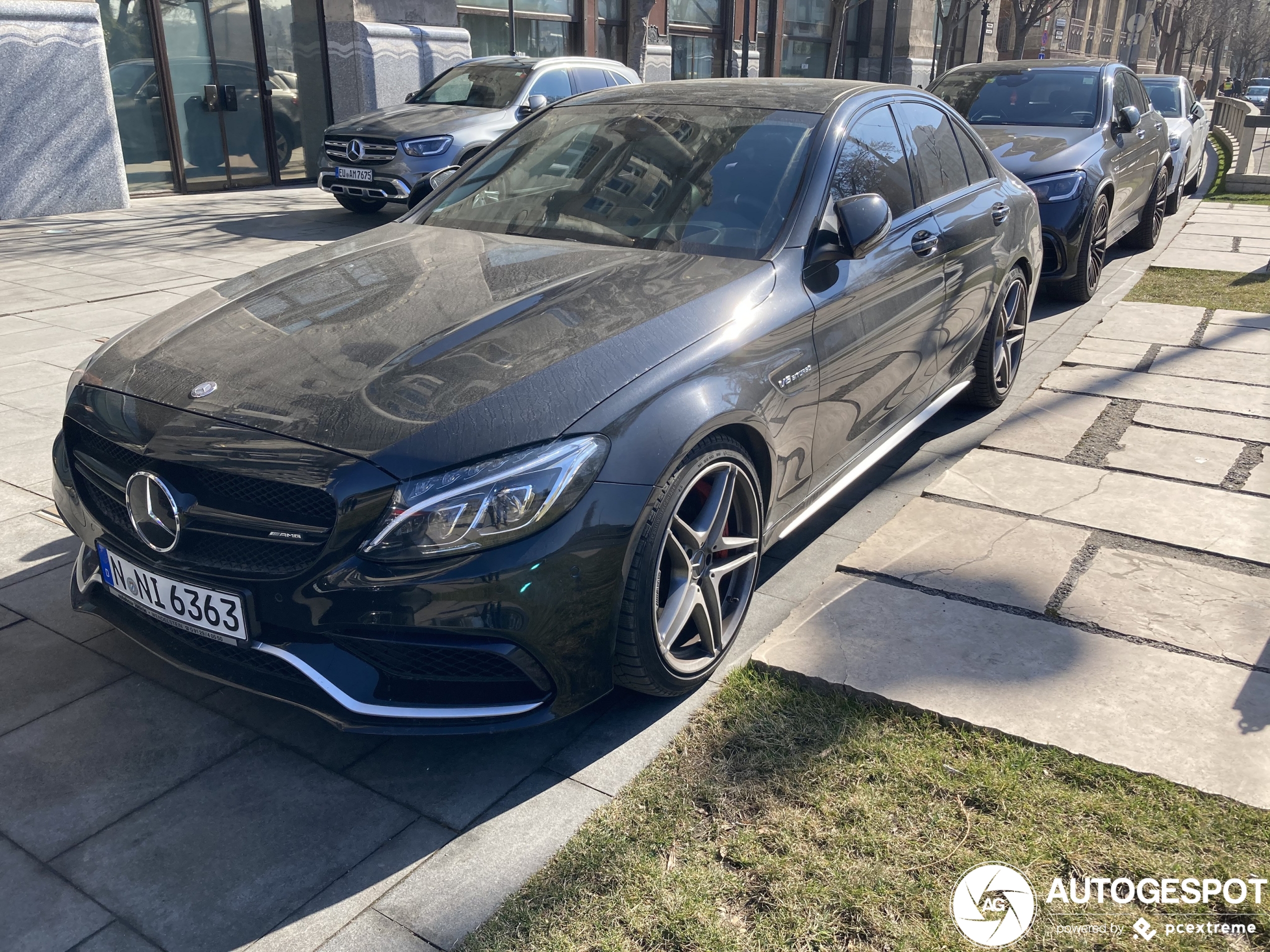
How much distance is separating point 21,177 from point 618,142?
9916 millimetres

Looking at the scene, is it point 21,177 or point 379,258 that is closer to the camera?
point 379,258

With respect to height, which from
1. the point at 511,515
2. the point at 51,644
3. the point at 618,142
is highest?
the point at 618,142

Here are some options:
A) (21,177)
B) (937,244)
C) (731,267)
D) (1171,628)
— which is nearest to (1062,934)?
(1171,628)

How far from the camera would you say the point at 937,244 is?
418cm

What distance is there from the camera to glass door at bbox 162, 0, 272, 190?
13156mm

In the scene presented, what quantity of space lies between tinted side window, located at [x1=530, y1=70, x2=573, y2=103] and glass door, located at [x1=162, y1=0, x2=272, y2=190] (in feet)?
15.6

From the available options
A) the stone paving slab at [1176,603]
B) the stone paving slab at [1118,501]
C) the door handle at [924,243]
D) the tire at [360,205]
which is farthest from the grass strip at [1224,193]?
the stone paving slab at [1176,603]

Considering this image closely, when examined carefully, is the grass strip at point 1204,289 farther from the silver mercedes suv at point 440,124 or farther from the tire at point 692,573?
the tire at point 692,573

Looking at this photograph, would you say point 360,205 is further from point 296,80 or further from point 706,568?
point 706,568

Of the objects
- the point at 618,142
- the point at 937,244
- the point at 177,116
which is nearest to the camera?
the point at 618,142

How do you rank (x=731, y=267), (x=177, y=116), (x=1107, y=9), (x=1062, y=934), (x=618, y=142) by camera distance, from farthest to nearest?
(x=1107, y=9) < (x=177, y=116) < (x=618, y=142) < (x=731, y=267) < (x=1062, y=934)

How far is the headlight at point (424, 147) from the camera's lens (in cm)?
1059

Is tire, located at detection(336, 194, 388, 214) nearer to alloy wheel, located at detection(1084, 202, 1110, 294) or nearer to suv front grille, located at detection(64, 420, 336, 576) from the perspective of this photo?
alloy wheel, located at detection(1084, 202, 1110, 294)

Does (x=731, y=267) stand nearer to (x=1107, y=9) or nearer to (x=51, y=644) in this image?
(x=51, y=644)
